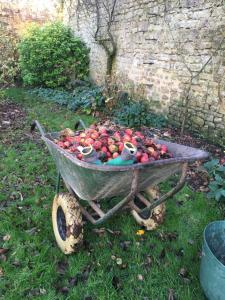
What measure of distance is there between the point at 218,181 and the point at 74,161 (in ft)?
7.14

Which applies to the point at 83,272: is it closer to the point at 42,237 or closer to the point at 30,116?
the point at 42,237

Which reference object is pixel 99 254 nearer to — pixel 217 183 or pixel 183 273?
pixel 183 273

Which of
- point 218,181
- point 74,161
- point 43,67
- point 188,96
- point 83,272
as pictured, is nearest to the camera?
point 74,161

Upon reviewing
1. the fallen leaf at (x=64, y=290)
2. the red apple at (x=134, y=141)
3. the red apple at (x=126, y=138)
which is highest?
the red apple at (x=126, y=138)

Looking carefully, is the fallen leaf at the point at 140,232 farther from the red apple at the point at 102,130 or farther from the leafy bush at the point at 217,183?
the red apple at the point at 102,130

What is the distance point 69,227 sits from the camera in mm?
2619

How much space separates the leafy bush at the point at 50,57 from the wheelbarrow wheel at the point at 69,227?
7.59 meters

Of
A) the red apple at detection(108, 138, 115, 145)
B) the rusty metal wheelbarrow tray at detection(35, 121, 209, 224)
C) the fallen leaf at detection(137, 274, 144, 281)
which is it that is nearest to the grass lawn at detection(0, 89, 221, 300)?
the fallen leaf at detection(137, 274, 144, 281)

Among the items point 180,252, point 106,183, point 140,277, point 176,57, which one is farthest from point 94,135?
point 176,57

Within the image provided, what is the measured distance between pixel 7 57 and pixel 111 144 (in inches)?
313

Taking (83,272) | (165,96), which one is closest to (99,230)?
(83,272)

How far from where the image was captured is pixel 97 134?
259 centimetres

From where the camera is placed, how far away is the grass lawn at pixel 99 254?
7.89 ft

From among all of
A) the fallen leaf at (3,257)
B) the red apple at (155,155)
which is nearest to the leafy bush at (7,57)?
the fallen leaf at (3,257)
